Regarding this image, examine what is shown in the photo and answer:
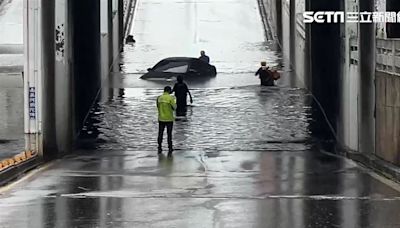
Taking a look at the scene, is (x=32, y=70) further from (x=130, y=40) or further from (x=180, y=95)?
(x=130, y=40)

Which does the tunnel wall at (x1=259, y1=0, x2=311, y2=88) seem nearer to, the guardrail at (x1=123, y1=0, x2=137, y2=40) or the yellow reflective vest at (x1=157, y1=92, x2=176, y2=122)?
the guardrail at (x1=123, y1=0, x2=137, y2=40)

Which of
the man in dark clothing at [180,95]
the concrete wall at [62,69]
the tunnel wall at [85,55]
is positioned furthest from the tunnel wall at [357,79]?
the tunnel wall at [85,55]

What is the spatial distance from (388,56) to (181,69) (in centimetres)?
1719

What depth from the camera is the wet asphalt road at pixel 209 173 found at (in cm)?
1086

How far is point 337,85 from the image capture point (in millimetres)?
23328

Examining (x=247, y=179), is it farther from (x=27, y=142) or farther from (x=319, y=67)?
(x=319, y=67)

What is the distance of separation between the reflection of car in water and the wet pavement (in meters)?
5.48

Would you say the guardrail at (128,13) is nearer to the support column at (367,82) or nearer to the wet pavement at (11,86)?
the wet pavement at (11,86)

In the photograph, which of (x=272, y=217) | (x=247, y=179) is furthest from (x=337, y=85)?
(x=272, y=217)

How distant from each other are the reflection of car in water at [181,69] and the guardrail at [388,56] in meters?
15.5

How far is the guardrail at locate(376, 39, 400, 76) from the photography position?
628 inches

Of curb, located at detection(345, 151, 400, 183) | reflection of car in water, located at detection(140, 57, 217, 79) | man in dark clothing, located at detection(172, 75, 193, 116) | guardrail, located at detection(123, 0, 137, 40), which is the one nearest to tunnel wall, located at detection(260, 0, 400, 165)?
curb, located at detection(345, 151, 400, 183)

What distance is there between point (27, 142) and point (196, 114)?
8.16 meters

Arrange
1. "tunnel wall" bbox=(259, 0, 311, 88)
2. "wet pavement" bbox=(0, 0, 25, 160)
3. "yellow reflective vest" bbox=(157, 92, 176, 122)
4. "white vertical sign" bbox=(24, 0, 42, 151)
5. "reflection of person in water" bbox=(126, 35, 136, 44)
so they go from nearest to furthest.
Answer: "white vertical sign" bbox=(24, 0, 42, 151)
"wet pavement" bbox=(0, 0, 25, 160)
"yellow reflective vest" bbox=(157, 92, 176, 122)
"tunnel wall" bbox=(259, 0, 311, 88)
"reflection of person in water" bbox=(126, 35, 136, 44)
